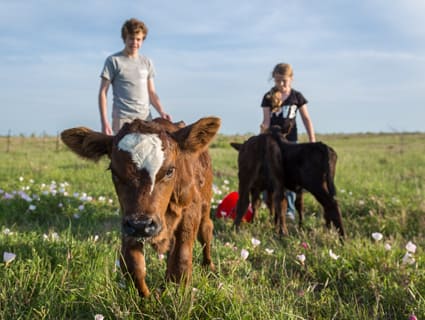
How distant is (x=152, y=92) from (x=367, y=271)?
12.7ft

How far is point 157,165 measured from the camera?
289 centimetres

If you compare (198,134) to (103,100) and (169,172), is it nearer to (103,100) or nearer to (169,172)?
(169,172)

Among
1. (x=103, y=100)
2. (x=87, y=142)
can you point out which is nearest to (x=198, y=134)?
(x=87, y=142)

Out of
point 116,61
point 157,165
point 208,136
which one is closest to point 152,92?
point 116,61

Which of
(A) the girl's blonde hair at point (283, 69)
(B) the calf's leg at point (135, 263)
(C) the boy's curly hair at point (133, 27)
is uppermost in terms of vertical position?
(C) the boy's curly hair at point (133, 27)

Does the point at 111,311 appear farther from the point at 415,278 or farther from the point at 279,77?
the point at 279,77

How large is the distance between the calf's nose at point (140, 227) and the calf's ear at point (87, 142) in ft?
2.98

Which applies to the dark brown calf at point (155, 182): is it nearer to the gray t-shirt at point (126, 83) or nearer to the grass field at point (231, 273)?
the grass field at point (231, 273)

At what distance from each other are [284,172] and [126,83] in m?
2.44

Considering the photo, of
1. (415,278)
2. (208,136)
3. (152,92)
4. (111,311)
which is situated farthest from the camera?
(152,92)

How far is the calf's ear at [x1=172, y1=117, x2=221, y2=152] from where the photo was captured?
11.0 feet

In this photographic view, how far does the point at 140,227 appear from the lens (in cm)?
265

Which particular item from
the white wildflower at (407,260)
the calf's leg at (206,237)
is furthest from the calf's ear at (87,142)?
the white wildflower at (407,260)

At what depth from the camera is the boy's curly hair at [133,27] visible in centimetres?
585
